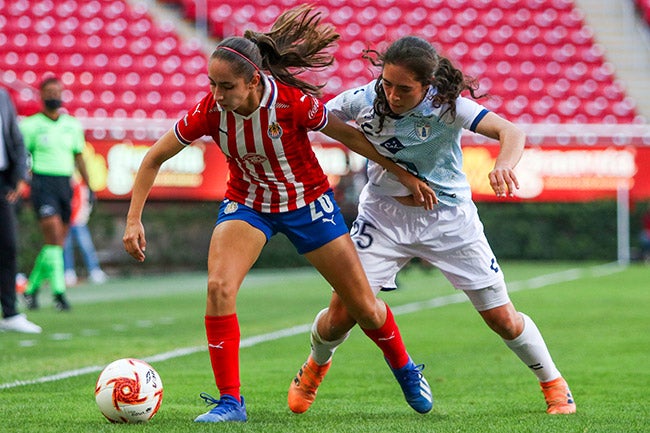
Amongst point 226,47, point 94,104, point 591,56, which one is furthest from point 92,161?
point 226,47

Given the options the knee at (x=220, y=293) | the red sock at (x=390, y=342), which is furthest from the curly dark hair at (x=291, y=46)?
the red sock at (x=390, y=342)

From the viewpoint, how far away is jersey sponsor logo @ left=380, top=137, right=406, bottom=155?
5.79 m

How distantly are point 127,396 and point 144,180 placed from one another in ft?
3.25

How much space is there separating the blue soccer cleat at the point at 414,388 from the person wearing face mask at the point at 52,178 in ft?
22.8

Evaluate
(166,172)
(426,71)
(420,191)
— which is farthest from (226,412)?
(166,172)

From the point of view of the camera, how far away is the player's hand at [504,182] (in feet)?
17.0

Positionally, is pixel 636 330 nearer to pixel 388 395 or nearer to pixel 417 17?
pixel 388 395

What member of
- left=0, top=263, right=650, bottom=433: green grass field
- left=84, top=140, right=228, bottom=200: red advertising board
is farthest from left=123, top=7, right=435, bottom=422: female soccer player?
left=84, top=140, right=228, bottom=200: red advertising board

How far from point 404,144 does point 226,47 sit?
3.29 feet

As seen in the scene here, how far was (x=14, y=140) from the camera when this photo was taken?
32.5ft

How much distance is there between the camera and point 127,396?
5.23 metres

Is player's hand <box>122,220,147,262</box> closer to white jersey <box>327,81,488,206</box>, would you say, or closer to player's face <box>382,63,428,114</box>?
white jersey <box>327,81,488,206</box>

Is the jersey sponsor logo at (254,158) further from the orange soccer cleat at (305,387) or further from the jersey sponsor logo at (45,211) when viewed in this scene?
the jersey sponsor logo at (45,211)

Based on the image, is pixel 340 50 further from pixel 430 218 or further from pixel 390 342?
pixel 390 342
